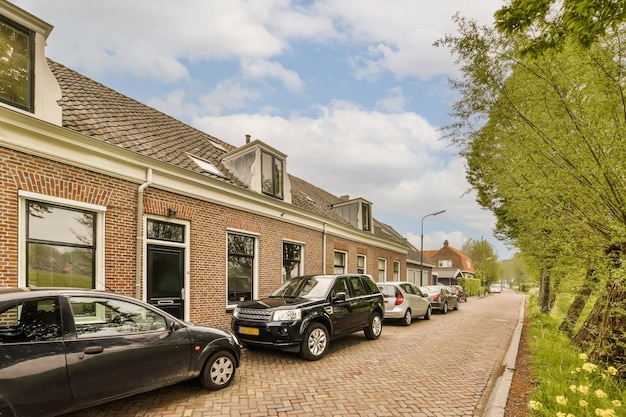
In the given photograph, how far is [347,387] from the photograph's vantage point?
558 centimetres

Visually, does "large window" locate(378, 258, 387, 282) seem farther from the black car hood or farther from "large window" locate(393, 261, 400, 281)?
the black car hood

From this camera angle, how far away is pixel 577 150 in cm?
516

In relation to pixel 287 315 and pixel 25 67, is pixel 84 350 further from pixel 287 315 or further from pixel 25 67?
pixel 25 67

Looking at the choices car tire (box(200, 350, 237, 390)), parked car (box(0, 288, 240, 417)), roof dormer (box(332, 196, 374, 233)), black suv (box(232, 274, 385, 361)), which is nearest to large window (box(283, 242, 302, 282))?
black suv (box(232, 274, 385, 361))

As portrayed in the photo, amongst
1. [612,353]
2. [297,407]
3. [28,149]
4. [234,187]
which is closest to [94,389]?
[297,407]

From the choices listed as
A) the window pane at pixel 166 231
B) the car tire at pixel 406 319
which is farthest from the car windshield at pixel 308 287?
the car tire at pixel 406 319

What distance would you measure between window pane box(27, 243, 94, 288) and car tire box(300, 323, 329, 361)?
14.1ft

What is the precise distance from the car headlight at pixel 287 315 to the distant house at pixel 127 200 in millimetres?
2830

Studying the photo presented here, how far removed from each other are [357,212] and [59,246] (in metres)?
14.5

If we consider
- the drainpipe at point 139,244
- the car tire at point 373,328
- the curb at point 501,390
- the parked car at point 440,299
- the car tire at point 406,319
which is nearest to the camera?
the curb at point 501,390

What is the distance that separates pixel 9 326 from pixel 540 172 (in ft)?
24.7

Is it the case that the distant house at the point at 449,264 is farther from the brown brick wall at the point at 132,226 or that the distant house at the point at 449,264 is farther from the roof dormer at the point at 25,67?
the roof dormer at the point at 25,67

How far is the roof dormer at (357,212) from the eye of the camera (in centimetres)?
1902

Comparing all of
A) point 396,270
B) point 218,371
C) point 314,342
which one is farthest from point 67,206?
point 396,270
